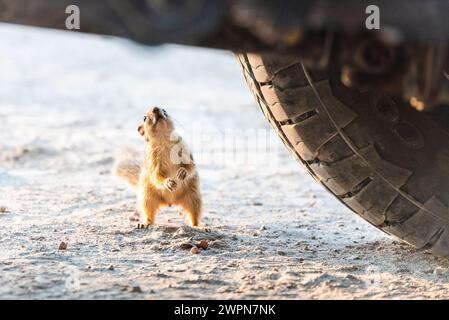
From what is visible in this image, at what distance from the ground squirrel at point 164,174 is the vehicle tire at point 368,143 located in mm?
1603

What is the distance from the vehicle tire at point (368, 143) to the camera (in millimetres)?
3725

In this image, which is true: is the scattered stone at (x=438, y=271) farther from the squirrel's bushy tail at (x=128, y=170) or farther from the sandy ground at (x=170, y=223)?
the squirrel's bushy tail at (x=128, y=170)

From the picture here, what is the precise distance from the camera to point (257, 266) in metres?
4.21

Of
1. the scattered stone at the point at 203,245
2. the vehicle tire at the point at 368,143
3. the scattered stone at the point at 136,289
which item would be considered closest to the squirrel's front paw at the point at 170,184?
the scattered stone at the point at 203,245

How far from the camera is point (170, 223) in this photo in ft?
18.2

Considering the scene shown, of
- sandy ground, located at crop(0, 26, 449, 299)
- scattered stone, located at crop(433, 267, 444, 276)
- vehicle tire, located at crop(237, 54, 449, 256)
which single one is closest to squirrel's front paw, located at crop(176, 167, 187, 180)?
sandy ground, located at crop(0, 26, 449, 299)

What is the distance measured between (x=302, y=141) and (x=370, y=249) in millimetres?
1010

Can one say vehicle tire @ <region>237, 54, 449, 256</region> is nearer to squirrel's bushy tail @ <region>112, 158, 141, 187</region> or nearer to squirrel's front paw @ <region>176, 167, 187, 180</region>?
squirrel's front paw @ <region>176, 167, 187, 180</region>

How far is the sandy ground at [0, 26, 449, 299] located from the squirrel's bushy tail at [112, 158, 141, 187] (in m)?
0.13

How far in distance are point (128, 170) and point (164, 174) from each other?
1.71ft

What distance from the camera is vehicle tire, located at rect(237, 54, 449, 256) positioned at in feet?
12.2

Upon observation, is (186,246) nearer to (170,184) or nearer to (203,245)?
(203,245)

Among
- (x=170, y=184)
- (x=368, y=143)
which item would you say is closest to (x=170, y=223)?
(x=170, y=184)

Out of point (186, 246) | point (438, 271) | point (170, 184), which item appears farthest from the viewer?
point (170, 184)
